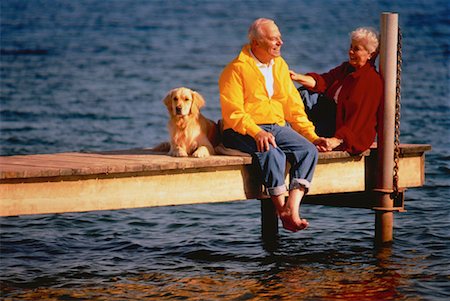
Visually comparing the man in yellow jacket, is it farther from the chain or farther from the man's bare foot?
the chain

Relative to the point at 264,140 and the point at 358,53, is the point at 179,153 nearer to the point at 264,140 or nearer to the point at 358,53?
the point at 264,140

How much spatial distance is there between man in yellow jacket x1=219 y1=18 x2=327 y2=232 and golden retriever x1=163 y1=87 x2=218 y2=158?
0.22 meters

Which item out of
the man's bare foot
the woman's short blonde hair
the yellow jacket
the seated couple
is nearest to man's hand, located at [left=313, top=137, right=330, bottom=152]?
the seated couple

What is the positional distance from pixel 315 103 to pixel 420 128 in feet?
34.4

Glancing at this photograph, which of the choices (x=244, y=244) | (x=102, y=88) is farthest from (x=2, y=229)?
(x=102, y=88)

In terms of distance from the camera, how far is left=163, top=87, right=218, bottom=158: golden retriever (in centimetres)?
960

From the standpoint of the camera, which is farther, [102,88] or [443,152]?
[102,88]

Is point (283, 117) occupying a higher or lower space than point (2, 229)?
higher

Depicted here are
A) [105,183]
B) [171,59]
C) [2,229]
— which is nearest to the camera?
[105,183]

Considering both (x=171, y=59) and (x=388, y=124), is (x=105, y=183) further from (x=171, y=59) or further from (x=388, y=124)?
(x=171, y=59)

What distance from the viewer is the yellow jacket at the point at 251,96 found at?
31.1 feet

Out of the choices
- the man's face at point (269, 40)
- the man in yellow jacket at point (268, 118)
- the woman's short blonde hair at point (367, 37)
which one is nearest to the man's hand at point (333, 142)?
the man in yellow jacket at point (268, 118)

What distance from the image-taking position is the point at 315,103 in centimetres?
1043

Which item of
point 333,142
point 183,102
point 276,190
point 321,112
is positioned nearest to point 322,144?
point 333,142
